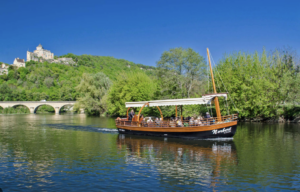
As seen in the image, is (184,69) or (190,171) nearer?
(190,171)

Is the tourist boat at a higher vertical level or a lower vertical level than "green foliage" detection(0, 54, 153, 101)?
lower

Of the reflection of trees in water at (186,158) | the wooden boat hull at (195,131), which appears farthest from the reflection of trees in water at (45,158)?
the wooden boat hull at (195,131)

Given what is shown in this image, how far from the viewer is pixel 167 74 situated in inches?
2023

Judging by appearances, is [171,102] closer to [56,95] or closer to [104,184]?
[104,184]

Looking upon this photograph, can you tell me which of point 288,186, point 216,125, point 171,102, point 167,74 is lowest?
point 288,186

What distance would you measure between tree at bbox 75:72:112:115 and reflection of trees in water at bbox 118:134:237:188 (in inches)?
2290

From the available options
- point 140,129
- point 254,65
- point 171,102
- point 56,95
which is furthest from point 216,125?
point 56,95

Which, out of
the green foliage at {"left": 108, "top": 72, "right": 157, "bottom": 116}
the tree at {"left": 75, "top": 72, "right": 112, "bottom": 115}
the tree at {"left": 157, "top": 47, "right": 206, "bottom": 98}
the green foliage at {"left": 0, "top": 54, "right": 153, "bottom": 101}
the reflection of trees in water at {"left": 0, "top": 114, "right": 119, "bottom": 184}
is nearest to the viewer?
the reflection of trees in water at {"left": 0, "top": 114, "right": 119, "bottom": 184}

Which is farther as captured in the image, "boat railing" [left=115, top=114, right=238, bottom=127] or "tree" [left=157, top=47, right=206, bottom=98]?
"tree" [left=157, top=47, right=206, bottom=98]

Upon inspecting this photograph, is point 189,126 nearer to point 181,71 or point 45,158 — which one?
point 45,158

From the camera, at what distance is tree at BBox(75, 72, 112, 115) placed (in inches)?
3196

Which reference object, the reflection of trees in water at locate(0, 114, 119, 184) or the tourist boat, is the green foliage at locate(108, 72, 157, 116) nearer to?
the tourist boat

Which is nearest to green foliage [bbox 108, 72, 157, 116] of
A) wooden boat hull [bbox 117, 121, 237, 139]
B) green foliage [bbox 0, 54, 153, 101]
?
wooden boat hull [bbox 117, 121, 237, 139]

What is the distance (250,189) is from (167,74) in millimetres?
40258
